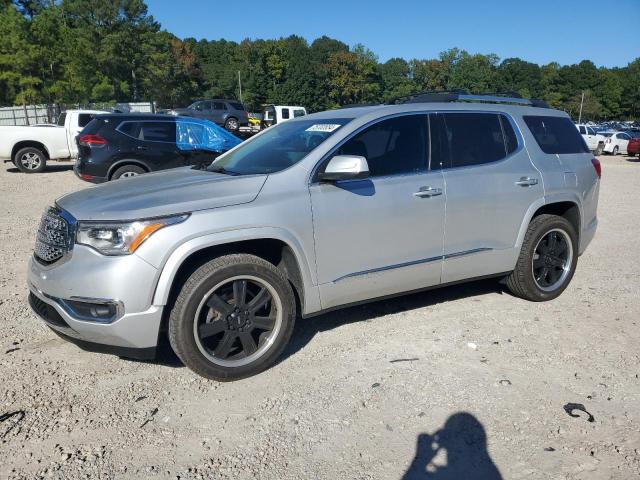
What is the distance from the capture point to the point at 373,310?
477cm

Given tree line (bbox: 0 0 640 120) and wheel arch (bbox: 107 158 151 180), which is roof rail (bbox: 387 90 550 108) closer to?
wheel arch (bbox: 107 158 151 180)

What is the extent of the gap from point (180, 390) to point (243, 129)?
3330 centimetres

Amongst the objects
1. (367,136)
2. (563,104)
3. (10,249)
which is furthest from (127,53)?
(563,104)

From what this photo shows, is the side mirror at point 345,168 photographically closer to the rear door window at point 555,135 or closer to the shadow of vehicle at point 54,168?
the rear door window at point 555,135

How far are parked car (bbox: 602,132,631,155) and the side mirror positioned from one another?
31973 millimetres

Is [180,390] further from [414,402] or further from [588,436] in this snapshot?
[588,436]

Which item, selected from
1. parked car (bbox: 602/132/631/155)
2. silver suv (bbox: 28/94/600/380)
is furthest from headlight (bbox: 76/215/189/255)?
parked car (bbox: 602/132/631/155)

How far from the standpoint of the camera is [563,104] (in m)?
111

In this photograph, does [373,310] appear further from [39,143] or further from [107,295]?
[39,143]

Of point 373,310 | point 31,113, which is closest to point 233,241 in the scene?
point 373,310

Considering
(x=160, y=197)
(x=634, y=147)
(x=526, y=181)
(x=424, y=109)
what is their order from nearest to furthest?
(x=160, y=197), (x=424, y=109), (x=526, y=181), (x=634, y=147)

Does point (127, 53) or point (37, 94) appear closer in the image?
point (37, 94)

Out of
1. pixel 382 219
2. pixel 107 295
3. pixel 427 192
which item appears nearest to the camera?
pixel 107 295

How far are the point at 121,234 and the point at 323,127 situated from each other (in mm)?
1772
